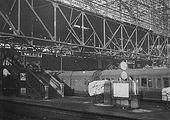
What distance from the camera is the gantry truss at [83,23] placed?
73.9ft

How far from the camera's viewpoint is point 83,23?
2373 cm

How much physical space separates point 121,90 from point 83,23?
1111 centimetres

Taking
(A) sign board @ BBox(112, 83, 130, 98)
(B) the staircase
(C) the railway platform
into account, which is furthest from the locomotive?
(A) sign board @ BBox(112, 83, 130, 98)

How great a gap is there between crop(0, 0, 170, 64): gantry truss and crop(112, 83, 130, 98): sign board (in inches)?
333

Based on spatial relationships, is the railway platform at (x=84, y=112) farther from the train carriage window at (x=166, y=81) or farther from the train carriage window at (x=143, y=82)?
the train carriage window at (x=143, y=82)

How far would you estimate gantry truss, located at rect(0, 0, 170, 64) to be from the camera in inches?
886

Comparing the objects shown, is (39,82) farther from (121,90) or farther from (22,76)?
(121,90)

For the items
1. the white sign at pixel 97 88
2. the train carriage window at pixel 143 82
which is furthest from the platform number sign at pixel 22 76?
the train carriage window at pixel 143 82

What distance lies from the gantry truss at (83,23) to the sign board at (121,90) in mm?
8450

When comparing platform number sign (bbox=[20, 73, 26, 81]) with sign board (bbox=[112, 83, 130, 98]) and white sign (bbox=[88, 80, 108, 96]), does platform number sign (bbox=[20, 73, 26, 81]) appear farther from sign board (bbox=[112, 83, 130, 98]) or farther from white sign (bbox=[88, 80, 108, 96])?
sign board (bbox=[112, 83, 130, 98])

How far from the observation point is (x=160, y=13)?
37.1m

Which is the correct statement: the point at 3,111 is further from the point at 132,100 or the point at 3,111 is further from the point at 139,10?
the point at 139,10

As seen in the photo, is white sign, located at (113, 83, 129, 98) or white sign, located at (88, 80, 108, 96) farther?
white sign, located at (88, 80, 108, 96)

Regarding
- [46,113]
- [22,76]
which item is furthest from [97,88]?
[22,76]
